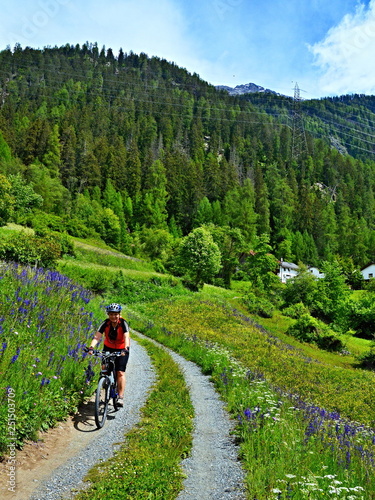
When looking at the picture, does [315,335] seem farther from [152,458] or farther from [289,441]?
[152,458]

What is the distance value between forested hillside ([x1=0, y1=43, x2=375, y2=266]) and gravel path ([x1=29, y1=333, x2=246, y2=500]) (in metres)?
42.1

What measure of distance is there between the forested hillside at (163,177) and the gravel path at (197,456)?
42.1m

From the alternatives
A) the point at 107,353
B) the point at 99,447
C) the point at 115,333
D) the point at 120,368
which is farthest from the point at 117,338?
the point at 99,447

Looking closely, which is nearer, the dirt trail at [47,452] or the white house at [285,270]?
the dirt trail at [47,452]

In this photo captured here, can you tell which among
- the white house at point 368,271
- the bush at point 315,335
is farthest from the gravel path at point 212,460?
the white house at point 368,271

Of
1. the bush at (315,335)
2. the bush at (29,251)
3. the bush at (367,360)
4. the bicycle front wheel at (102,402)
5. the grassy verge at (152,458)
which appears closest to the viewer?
the grassy verge at (152,458)

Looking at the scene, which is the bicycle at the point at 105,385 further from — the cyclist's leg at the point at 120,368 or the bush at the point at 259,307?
the bush at the point at 259,307

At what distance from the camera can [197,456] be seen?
263 inches

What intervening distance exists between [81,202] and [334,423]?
89.9 metres

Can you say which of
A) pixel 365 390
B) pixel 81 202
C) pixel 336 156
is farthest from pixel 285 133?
pixel 365 390

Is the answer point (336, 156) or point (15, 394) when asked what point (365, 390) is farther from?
point (336, 156)

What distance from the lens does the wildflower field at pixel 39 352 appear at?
6159 millimetres

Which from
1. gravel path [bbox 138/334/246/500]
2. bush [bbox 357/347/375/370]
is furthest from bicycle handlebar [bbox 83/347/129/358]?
bush [bbox 357/347/375/370]

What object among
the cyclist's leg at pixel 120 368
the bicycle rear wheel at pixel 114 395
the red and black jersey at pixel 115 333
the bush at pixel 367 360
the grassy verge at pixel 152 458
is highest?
the red and black jersey at pixel 115 333
